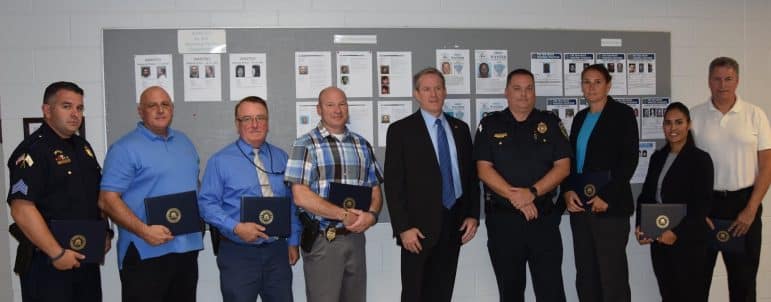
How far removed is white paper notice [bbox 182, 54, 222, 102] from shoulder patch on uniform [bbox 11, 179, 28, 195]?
48.5 inches

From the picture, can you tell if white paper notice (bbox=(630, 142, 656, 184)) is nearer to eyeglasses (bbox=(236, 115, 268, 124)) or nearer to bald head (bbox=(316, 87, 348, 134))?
bald head (bbox=(316, 87, 348, 134))

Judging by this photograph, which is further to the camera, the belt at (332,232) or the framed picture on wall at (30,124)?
the framed picture on wall at (30,124)

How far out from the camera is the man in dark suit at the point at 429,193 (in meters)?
3.06

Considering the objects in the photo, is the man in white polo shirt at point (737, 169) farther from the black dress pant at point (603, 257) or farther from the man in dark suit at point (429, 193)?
the man in dark suit at point (429, 193)

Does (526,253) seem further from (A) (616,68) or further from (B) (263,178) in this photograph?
(A) (616,68)

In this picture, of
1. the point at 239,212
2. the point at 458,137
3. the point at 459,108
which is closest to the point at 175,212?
the point at 239,212

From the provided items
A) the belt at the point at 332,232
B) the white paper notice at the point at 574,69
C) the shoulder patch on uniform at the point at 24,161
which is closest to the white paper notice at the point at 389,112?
the belt at the point at 332,232

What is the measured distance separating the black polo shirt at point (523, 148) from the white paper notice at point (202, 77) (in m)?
1.72

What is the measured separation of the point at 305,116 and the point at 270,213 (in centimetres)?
110

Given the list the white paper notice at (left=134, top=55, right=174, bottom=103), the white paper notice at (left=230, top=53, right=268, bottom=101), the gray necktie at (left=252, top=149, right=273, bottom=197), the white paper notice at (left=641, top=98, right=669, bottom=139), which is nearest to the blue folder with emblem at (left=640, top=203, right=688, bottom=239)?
the white paper notice at (left=641, top=98, right=669, bottom=139)

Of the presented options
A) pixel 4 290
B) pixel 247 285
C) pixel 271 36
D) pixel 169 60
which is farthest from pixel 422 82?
pixel 4 290

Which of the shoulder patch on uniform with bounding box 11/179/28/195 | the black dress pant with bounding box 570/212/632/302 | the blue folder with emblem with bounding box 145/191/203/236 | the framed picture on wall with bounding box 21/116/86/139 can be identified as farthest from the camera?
the framed picture on wall with bounding box 21/116/86/139

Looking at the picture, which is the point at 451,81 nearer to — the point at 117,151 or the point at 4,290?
the point at 117,151

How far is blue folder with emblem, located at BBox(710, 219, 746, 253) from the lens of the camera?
3395mm
